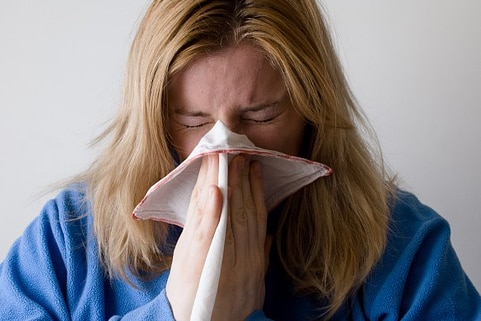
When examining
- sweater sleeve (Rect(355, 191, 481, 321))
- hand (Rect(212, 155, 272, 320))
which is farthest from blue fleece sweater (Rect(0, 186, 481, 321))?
hand (Rect(212, 155, 272, 320))

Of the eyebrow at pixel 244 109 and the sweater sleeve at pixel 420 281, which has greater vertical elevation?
the eyebrow at pixel 244 109

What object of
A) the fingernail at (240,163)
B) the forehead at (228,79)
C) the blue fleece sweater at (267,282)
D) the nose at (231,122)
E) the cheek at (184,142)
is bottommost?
the blue fleece sweater at (267,282)

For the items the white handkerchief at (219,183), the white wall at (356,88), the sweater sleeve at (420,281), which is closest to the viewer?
the white handkerchief at (219,183)

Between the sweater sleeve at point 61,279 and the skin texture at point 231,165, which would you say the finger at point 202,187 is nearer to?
the skin texture at point 231,165

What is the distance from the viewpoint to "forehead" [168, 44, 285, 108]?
38.8 inches

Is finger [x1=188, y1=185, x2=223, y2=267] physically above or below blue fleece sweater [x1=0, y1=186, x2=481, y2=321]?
above

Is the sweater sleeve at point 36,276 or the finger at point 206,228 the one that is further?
the sweater sleeve at point 36,276

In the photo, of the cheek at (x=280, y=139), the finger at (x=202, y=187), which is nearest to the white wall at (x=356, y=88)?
the cheek at (x=280, y=139)

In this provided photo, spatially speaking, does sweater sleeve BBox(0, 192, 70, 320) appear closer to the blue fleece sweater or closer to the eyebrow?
the blue fleece sweater

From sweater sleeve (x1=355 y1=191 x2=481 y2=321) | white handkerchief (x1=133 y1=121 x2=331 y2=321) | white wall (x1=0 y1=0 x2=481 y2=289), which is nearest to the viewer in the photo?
white handkerchief (x1=133 y1=121 x2=331 y2=321)

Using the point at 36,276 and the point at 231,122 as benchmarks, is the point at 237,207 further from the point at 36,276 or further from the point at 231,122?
the point at 36,276

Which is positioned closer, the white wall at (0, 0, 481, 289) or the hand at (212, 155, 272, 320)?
the hand at (212, 155, 272, 320)

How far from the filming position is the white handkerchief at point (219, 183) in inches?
36.7

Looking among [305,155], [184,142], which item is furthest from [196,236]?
[305,155]
